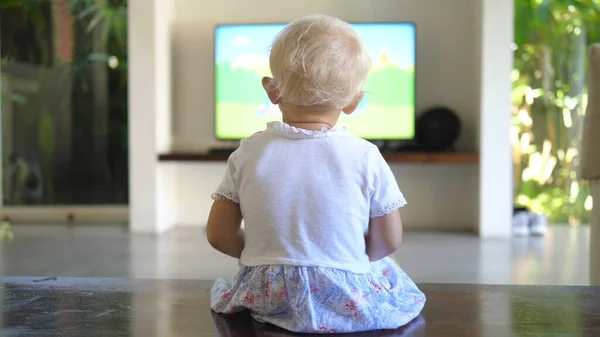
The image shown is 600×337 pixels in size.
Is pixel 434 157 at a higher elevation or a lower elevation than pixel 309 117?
lower

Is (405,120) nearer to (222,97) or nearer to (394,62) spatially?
(394,62)

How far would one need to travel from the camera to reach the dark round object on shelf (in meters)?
4.82

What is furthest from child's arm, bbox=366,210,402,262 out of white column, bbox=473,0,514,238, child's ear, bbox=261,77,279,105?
white column, bbox=473,0,514,238

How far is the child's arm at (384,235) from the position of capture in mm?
1263

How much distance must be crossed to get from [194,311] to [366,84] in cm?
365

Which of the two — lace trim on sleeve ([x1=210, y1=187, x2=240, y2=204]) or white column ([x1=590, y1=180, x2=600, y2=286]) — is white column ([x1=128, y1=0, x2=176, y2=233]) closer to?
white column ([x1=590, y1=180, x2=600, y2=286])

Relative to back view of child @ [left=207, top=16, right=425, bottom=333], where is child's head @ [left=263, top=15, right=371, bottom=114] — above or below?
above

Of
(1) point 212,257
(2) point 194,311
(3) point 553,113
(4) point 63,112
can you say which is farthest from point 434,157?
(2) point 194,311

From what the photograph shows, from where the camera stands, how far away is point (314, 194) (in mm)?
1217

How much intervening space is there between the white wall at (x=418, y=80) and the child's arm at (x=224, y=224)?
12.5 feet

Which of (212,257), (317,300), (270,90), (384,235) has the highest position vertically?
(270,90)

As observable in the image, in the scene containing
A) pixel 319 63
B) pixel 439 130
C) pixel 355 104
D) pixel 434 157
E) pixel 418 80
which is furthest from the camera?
pixel 418 80

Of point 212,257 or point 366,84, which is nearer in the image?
point 212,257

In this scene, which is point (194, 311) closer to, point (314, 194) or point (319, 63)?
point (314, 194)
